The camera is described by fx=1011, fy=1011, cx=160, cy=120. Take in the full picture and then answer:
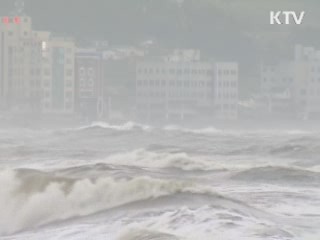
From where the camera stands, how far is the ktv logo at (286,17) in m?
58.9

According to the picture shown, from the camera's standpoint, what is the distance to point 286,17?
59.3 meters

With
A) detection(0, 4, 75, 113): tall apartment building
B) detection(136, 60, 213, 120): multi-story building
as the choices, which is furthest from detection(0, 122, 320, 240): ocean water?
detection(0, 4, 75, 113): tall apartment building

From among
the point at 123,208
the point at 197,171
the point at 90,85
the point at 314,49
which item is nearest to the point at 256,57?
the point at 314,49

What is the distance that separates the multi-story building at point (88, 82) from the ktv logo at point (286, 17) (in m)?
13.3

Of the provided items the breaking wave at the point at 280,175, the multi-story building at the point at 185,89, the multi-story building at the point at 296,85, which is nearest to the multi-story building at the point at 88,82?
the multi-story building at the point at 185,89

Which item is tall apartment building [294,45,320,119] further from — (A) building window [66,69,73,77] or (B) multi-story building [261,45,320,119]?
(A) building window [66,69,73,77]

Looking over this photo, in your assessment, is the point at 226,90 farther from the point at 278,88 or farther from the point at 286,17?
the point at 286,17

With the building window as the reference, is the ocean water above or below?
below

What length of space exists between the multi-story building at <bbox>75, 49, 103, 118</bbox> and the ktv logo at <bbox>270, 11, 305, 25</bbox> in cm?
1327

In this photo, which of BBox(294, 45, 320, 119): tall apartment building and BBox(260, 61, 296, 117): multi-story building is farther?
BBox(294, 45, 320, 119): tall apartment building

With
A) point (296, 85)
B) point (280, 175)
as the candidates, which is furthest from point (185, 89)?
point (280, 175)

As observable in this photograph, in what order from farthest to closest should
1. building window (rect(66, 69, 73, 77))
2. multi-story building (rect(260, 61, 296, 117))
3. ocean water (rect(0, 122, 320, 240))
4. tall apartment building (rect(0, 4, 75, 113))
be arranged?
building window (rect(66, 69, 73, 77)) < tall apartment building (rect(0, 4, 75, 113)) < multi-story building (rect(260, 61, 296, 117)) < ocean water (rect(0, 122, 320, 240))

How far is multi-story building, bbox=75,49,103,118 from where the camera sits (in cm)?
4525

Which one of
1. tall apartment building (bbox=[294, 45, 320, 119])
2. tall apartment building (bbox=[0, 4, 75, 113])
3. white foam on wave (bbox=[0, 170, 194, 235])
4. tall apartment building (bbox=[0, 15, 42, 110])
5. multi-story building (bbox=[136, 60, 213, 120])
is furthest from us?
tall apartment building (bbox=[0, 15, 42, 110])
